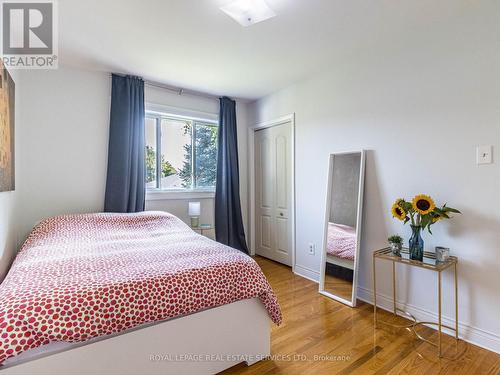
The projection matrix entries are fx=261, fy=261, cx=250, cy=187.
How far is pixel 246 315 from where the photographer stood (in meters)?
1.68

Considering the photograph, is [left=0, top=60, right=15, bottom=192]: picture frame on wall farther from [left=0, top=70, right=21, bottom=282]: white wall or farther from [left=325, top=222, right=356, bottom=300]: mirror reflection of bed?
[left=325, top=222, right=356, bottom=300]: mirror reflection of bed

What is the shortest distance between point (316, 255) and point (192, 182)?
1.97 m

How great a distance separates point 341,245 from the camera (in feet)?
8.82

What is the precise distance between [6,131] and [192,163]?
2.11m

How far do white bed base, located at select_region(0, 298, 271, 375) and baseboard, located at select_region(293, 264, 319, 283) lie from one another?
1.50 meters

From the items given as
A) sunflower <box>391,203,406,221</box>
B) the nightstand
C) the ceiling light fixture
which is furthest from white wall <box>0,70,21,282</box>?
sunflower <box>391,203,406,221</box>

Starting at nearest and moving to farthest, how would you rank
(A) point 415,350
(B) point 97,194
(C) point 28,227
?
(A) point 415,350 → (C) point 28,227 → (B) point 97,194

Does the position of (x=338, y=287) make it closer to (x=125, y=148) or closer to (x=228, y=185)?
(x=228, y=185)

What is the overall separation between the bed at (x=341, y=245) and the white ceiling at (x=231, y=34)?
5.67 feet

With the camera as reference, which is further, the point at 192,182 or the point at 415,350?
the point at 192,182

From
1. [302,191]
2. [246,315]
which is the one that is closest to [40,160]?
[246,315]

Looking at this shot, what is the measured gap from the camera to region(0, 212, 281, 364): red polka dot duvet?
111 centimetres

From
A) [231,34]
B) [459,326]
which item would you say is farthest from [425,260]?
[231,34]

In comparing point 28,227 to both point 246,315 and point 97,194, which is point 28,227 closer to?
point 97,194
